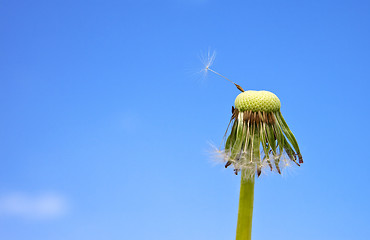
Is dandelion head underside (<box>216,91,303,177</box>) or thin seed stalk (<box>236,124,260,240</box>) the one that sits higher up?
dandelion head underside (<box>216,91,303,177</box>)

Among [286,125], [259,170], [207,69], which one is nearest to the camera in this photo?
[259,170]

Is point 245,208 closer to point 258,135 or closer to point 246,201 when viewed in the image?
point 246,201

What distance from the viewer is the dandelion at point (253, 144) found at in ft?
29.3

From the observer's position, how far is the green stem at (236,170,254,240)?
352 inches

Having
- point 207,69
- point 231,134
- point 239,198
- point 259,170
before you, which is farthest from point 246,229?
point 207,69

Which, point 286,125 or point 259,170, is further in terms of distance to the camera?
point 286,125

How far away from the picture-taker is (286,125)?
30.8 ft

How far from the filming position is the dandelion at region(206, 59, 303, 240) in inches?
352

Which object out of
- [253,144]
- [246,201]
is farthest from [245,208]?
[253,144]

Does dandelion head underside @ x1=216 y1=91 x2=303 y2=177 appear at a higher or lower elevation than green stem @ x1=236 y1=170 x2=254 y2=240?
higher

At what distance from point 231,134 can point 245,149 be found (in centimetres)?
66

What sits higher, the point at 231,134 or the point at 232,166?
the point at 231,134

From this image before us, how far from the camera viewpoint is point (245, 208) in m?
8.96

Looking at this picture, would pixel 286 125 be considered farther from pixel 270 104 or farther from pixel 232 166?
pixel 232 166
